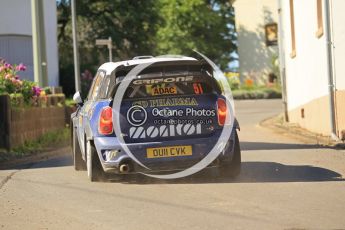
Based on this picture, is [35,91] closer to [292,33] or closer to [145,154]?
[292,33]

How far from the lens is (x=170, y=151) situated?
32.0 feet

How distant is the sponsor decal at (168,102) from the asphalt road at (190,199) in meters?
1.04

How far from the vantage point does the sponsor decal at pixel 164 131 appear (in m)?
9.72

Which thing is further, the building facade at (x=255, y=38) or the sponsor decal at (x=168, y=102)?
the building facade at (x=255, y=38)

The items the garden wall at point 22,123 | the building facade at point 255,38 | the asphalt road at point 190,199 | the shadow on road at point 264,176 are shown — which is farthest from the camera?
the building facade at point 255,38

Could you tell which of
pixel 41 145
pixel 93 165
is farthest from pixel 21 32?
pixel 93 165

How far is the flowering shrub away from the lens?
1733cm

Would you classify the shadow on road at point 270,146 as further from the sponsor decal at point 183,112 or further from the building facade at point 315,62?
the sponsor decal at point 183,112

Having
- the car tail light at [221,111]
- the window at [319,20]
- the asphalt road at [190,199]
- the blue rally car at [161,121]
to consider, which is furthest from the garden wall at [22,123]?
the window at [319,20]

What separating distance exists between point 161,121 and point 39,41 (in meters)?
11.0

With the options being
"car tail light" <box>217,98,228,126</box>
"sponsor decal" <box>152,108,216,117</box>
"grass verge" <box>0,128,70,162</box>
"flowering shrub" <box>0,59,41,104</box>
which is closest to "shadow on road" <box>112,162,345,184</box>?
"car tail light" <box>217,98,228,126</box>

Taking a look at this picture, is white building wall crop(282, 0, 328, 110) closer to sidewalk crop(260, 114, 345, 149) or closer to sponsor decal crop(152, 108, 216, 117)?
sidewalk crop(260, 114, 345, 149)

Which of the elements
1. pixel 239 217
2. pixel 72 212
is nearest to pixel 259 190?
pixel 239 217

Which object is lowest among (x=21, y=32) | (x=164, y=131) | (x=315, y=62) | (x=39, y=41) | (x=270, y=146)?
(x=270, y=146)
